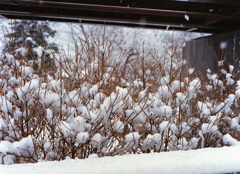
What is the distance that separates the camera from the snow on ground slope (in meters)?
2.04

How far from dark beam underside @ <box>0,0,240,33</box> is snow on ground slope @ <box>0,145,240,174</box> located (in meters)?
4.00

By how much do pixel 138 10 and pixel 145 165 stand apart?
4.40 metres

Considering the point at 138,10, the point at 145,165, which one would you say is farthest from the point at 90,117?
the point at 138,10

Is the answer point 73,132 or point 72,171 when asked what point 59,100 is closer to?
point 73,132

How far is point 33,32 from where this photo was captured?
12.8 metres

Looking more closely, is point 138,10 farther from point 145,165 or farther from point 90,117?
point 145,165

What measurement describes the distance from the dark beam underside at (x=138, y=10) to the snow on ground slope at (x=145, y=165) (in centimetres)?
400

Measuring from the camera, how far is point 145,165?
2125 millimetres

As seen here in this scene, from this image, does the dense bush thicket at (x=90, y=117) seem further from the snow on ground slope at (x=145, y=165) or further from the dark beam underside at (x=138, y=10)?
the dark beam underside at (x=138, y=10)

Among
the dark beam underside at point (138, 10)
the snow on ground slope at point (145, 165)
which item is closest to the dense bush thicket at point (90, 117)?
the snow on ground slope at point (145, 165)

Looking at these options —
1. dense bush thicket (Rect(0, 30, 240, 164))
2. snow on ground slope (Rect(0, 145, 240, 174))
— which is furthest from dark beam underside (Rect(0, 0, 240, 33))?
snow on ground slope (Rect(0, 145, 240, 174))

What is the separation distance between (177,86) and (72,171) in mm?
1711

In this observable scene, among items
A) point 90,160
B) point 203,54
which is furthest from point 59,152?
point 203,54

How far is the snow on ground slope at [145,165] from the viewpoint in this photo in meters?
2.04
